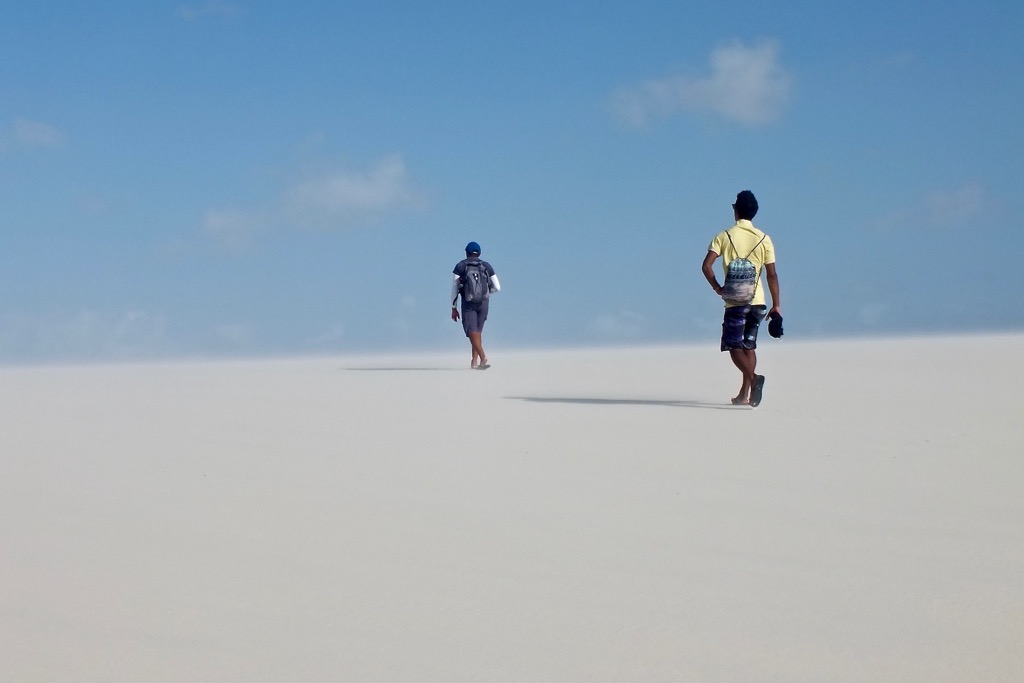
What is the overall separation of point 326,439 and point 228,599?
12.9 ft

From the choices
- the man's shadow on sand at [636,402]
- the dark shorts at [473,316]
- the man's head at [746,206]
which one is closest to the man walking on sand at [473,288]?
the dark shorts at [473,316]

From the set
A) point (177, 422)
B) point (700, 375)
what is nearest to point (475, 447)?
point (177, 422)

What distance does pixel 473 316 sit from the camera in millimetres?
16500

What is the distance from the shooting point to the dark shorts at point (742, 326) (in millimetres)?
9297

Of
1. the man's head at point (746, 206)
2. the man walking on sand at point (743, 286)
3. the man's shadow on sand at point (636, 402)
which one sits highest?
the man's head at point (746, 206)

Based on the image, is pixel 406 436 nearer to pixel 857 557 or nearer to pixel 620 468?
pixel 620 468

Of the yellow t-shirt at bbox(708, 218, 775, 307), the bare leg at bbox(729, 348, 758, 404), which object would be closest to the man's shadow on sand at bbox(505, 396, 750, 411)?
the bare leg at bbox(729, 348, 758, 404)

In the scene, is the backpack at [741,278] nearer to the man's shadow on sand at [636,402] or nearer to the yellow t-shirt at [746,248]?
→ the yellow t-shirt at [746,248]

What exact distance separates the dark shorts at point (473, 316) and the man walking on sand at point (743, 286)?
738cm

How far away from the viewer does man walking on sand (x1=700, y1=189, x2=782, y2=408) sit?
364 inches

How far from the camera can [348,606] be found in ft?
9.59

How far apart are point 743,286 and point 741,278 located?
0.23ft

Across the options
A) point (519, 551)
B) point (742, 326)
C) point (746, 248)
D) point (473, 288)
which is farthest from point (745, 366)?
point (473, 288)

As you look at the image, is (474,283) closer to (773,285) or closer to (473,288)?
(473,288)
